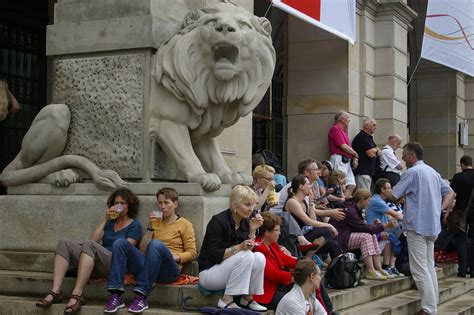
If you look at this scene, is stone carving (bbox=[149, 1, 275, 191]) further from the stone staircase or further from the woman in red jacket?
the stone staircase

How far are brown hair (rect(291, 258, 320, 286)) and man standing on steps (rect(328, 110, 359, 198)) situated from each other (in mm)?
7250

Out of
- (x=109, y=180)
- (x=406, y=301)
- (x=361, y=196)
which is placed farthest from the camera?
(x=361, y=196)

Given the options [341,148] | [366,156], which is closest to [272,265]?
[341,148]

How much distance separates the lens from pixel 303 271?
22.2 feet

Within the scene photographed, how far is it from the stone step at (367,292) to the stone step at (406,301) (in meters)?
0.06

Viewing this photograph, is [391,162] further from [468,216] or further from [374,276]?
[374,276]

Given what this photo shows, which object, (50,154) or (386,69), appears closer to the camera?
(50,154)

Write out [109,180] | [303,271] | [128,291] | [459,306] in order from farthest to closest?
[459,306]
[109,180]
[128,291]
[303,271]

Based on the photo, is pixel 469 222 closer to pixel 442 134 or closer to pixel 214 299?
pixel 214 299

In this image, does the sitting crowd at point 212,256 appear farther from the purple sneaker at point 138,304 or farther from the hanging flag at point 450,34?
the hanging flag at point 450,34

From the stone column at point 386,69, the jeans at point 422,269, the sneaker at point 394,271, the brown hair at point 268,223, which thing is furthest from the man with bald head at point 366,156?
the brown hair at point 268,223

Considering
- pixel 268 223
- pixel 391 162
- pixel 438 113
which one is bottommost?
pixel 268 223

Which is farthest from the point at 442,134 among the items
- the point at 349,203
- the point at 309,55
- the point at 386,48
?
the point at 349,203

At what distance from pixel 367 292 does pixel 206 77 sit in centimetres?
322
